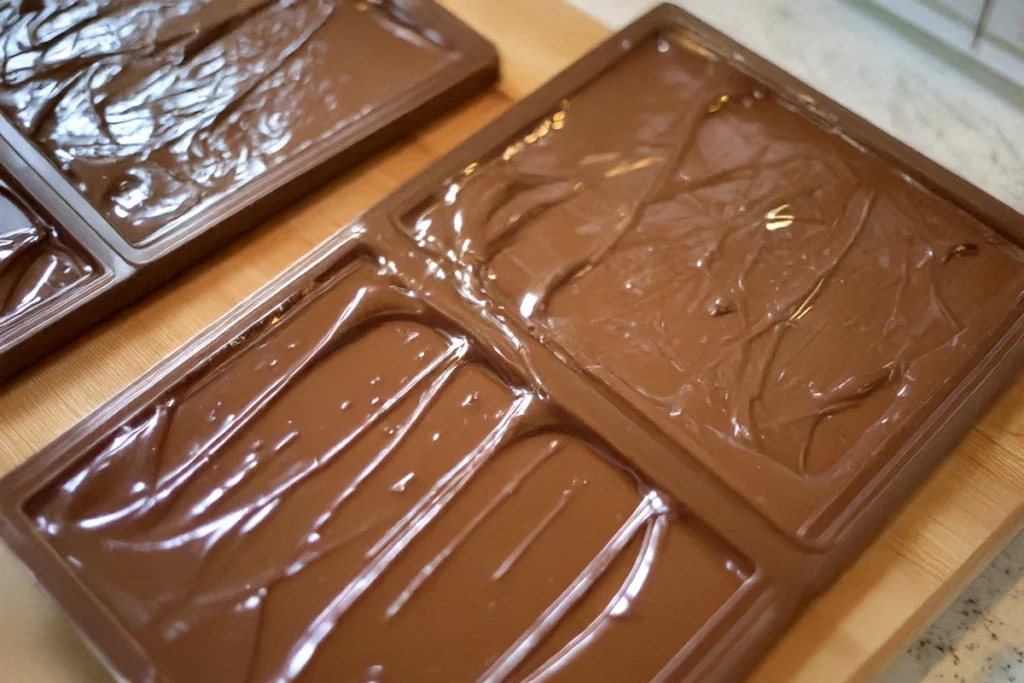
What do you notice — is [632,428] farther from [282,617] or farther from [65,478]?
[65,478]

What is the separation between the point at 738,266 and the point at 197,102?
55 cm

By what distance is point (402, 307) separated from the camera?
2.45 feet

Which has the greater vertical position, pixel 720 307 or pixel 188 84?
pixel 188 84

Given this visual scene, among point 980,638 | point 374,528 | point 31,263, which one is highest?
point 31,263

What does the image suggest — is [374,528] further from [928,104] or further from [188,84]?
→ [928,104]

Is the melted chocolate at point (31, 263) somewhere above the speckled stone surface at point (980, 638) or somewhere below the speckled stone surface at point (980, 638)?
above

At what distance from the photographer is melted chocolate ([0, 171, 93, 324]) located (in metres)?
0.76

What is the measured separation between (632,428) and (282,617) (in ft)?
0.95

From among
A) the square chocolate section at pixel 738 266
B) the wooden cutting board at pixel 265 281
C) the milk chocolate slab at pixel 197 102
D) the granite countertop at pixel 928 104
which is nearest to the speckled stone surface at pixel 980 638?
the granite countertop at pixel 928 104

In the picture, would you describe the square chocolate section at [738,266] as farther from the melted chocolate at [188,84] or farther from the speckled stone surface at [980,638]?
the speckled stone surface at [980,638]

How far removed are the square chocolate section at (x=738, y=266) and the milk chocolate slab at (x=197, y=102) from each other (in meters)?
0.14

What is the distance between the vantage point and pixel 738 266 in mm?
761

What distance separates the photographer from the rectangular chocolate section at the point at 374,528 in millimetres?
603

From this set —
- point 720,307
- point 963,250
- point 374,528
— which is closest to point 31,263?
point 374,528
